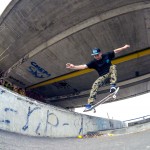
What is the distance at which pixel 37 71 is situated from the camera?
19750mm

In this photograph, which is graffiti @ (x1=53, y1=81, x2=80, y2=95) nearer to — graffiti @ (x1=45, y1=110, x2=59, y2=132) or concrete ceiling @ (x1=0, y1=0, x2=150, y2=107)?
concrete ceiling @ (x1=0, y1=0, x2=150, y2=107)

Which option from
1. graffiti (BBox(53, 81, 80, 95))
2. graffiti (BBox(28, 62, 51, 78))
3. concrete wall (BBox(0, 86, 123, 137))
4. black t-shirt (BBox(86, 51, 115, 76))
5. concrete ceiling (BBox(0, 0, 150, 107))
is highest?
concrete ceiling (BBox(0, 0, 150, 107))

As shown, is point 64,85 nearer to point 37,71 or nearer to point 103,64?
point 37,71

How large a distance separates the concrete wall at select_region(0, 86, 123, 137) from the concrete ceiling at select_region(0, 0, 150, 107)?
668 cm

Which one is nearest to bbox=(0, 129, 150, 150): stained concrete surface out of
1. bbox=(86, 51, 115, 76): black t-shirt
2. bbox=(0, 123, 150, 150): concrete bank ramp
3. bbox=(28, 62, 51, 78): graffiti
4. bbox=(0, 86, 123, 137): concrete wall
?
bbox=(0, 123, 150, 150): concrete bank ramp

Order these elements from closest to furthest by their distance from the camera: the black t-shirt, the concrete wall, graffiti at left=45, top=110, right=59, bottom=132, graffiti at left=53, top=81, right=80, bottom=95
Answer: the concrete wall
the black t-shirt
graffiti at left=45, top=110, right=59, bottom=132
graffiti at left=53, top=81, right=80, bottom=95

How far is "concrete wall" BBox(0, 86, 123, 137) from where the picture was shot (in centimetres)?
663

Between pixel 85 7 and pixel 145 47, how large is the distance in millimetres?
5643

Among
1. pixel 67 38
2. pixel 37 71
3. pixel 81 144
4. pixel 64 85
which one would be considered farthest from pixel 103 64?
pixel 64 85

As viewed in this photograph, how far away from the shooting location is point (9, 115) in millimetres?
6703

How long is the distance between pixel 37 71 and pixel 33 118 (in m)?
12.5

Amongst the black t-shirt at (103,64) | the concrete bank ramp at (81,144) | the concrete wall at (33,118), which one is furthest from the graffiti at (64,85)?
the concrete bank ramp at (81,144)

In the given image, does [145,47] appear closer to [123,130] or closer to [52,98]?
[123,130]

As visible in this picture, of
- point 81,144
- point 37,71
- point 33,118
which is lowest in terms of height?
point 81,144
